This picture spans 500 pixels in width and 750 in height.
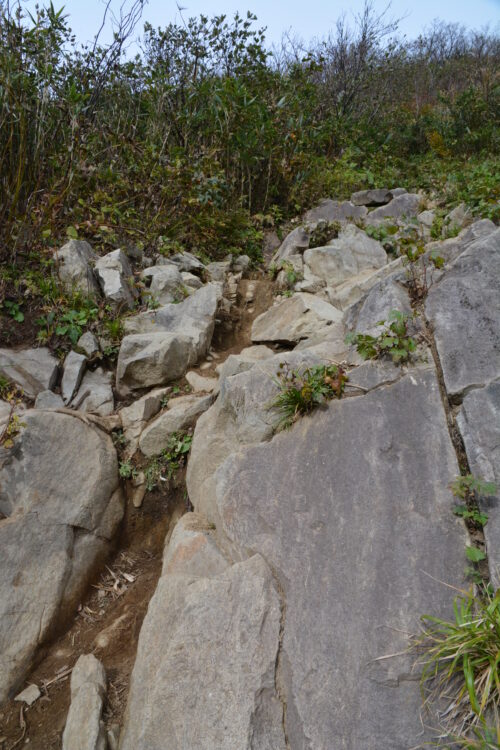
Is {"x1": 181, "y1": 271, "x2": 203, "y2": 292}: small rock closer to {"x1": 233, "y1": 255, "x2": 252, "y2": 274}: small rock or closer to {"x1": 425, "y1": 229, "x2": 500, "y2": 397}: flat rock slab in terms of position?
{"x1": 233, "y1": 255, "x2": 252, "y2": 274}: small rock

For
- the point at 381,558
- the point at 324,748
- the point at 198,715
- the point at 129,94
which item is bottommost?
the point at 324,748

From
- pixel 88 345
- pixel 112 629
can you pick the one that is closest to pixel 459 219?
pixel 88 345

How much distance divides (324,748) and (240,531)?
108 centimetres

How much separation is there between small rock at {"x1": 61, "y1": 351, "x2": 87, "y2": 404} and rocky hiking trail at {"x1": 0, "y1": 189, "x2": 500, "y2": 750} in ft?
0.05

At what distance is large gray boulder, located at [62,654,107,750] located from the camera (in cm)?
250

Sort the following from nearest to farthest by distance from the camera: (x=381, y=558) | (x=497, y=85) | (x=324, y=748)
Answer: (x=324, y=748)
(x=381, y=558)
(x=497, y=85)

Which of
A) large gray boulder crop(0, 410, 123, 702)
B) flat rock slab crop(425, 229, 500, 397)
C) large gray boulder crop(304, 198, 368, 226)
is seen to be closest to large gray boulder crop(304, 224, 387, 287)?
large gray boulder crop(304, 198, 368, 226)

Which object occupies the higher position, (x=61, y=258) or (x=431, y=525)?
(x=61, y=258)

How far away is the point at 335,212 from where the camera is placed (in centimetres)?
737

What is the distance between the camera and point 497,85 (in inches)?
397

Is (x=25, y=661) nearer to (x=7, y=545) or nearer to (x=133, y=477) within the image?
(x=7, y=545)

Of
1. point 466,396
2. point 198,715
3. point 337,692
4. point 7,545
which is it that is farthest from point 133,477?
point 466,396

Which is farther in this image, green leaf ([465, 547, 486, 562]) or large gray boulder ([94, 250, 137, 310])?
large gray boulder ([94, 250, 137, 310])

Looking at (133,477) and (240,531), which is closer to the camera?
(240,531)
